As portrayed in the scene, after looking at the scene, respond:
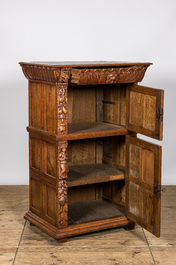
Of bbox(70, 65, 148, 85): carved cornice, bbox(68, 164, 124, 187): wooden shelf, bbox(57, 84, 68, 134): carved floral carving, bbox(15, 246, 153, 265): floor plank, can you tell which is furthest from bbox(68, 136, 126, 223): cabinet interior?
bbox(70, 65, 148, 85): carved cornice

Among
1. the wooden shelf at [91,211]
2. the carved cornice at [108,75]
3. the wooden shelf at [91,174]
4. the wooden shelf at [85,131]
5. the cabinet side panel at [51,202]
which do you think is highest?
the carved cornice at [108,75]

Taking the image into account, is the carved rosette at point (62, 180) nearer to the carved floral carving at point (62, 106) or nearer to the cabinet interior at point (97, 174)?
the carved floral carving at point (62, 106)

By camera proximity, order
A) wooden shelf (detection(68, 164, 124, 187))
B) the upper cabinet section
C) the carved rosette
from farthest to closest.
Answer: wooden shelf (detection(68, 164, 124, 187)), the carved rosette, the upper cabinet section

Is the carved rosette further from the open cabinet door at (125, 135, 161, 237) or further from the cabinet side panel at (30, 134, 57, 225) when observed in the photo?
the open cabinet door at (125, 135, 161, 237)

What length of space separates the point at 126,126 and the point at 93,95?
637 mm

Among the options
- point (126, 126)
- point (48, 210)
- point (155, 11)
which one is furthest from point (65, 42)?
point (48, 210)

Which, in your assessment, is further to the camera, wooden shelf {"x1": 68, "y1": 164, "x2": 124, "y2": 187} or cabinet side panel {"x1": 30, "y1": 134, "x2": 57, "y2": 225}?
wooden shelf {"x1": 68, "y1": 164, "x2": 124, "y2": 187}

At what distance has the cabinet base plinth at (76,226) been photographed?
4.31 metres

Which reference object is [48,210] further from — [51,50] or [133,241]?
[51,50]

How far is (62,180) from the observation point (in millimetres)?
4242

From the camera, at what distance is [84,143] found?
5.05 meters

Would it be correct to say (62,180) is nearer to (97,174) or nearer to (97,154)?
(97,174)

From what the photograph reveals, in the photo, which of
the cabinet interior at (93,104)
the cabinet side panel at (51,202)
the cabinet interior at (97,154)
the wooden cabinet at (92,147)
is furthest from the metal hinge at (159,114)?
the cabinet side panel at (51,202)

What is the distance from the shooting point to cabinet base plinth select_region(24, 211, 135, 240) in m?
4.31
